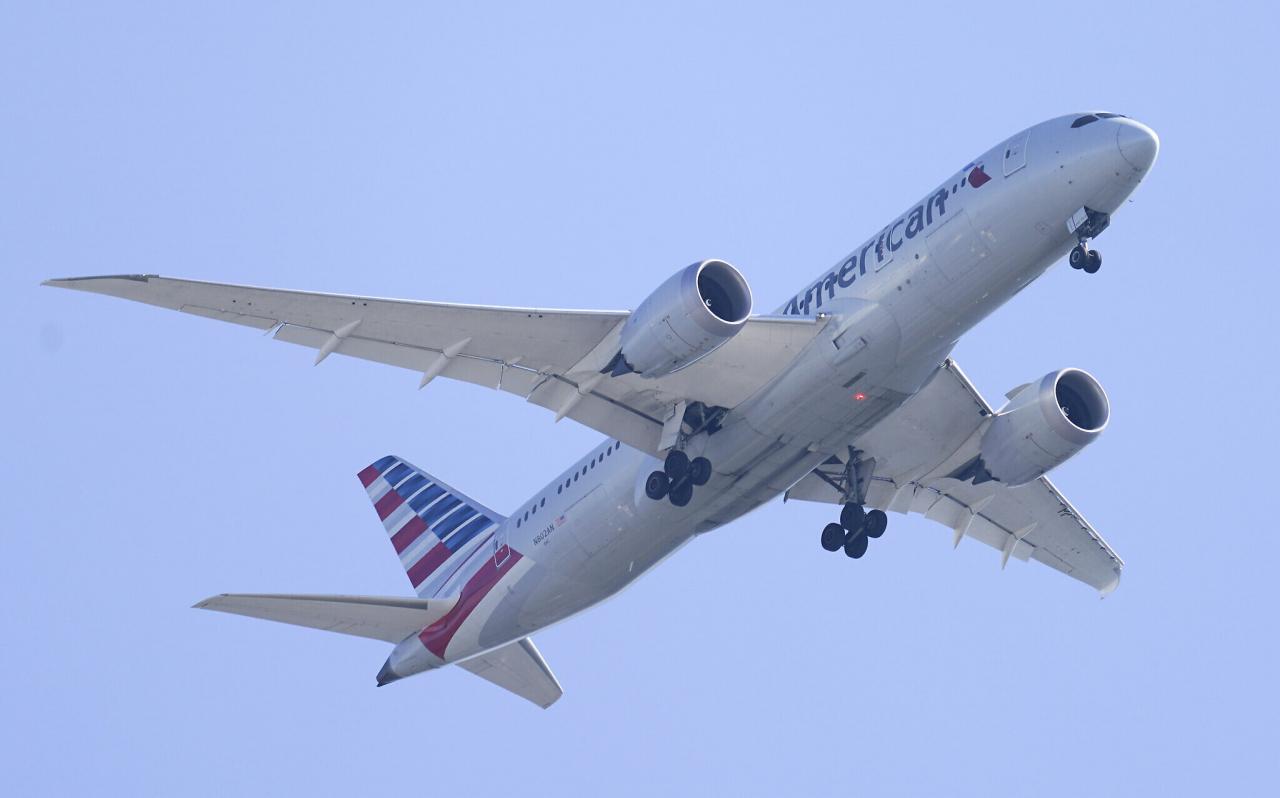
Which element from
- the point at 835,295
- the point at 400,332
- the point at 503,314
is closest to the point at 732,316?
the point at 835,295

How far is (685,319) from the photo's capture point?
2566cm

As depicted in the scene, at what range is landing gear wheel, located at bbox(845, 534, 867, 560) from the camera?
3102cm

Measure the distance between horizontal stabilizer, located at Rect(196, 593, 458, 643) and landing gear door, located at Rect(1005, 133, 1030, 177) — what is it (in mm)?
13281

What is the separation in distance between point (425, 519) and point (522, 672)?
4.10 m

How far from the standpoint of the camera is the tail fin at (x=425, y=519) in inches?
1347

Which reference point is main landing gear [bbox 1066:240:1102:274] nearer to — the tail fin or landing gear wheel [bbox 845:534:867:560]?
landing gear wheel [bbox 845:534:867:560]

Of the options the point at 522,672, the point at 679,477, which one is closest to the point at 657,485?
the point at 679,477

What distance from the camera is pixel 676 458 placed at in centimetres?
2812

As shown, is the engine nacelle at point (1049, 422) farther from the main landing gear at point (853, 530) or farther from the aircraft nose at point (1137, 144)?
the aircraft nose at point (1137, 144)

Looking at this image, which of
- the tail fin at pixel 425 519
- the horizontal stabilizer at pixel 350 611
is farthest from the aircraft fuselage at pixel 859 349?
the tail fin at pixel 425 519

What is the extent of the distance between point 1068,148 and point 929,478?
28.9ft

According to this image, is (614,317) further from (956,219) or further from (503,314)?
(956,219)

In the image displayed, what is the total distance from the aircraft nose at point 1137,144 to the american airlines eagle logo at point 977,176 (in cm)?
208

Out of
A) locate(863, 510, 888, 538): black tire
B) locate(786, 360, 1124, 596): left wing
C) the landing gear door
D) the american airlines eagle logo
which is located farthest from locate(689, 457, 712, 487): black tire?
the landing gear door
